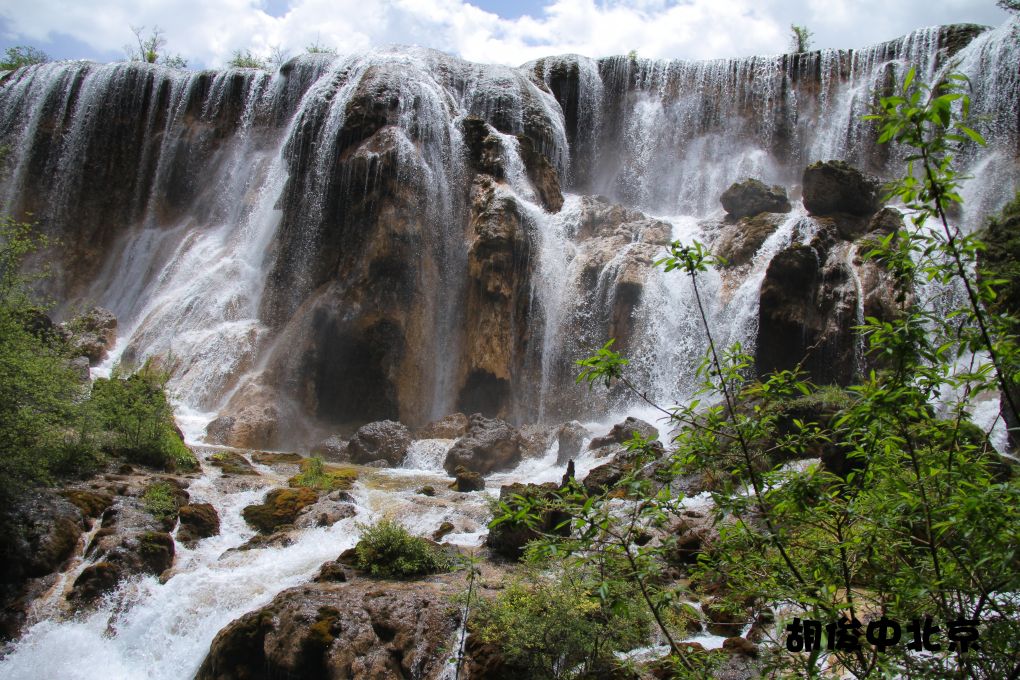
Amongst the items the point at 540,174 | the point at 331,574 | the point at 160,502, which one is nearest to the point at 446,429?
the point at 160,502

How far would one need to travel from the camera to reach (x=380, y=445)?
18.0m

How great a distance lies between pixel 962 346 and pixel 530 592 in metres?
4.95

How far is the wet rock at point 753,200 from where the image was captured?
24.2m

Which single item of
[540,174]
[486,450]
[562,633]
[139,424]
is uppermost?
[540,174]

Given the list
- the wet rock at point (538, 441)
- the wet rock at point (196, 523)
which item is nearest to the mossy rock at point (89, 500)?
the wet rock at point (196, 523)

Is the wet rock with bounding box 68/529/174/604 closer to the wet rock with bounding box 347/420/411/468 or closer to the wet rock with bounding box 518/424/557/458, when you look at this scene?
the wet rock with bounding box 347/420/411/468

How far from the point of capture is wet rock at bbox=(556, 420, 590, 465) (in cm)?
1711

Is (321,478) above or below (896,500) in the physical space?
below

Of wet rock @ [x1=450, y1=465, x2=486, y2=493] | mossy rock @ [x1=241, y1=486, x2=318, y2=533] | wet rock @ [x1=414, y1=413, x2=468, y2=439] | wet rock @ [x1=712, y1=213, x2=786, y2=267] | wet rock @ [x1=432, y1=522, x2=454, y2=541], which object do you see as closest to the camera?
wet rock @ [x1=432, y1=522, x2=454, y2=541]

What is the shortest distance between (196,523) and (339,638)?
191 inches

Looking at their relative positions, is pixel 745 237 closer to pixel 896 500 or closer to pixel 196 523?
pixel 196 523

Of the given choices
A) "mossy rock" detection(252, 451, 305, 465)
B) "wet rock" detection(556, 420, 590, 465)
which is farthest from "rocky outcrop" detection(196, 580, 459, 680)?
"wet rock" detection(556, 420, 590, 465)

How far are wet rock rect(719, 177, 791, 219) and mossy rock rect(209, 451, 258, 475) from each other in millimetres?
19263

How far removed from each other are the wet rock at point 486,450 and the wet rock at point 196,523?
6.76 metres
